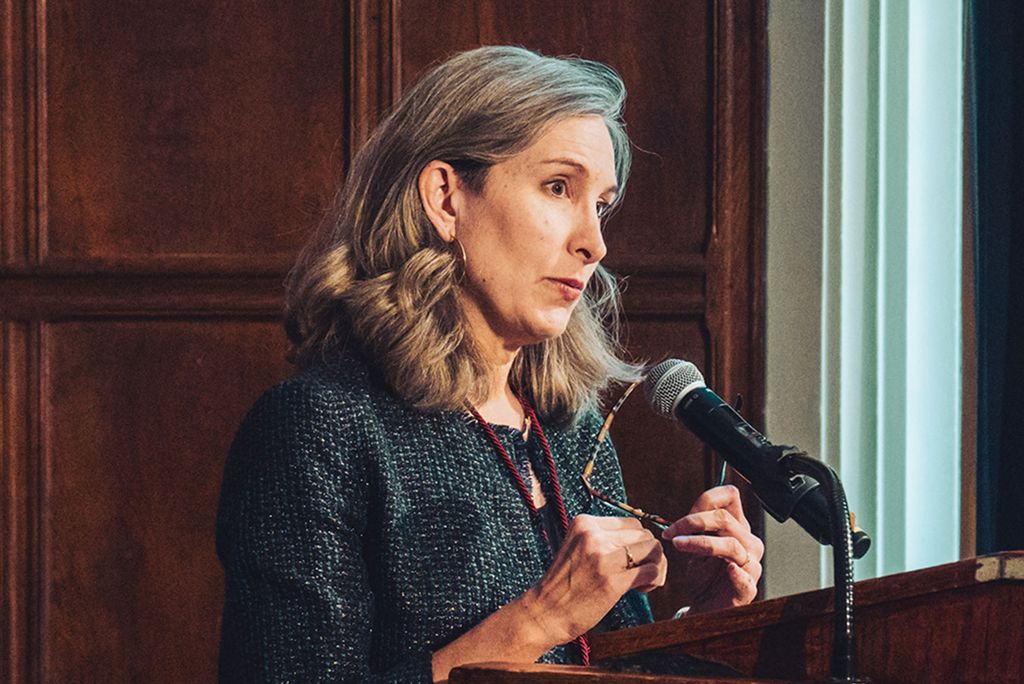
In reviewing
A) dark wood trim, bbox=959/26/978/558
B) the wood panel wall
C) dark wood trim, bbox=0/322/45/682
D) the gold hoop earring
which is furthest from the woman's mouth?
dark wood trim, bbox=0/322/45/682

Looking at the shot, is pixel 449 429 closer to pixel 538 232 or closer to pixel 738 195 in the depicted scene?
pixel 538 232

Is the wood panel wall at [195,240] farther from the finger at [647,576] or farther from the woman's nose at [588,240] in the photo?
the finger at [647,576]

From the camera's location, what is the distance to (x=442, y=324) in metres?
1.81

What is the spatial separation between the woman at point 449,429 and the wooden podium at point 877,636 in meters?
0.31

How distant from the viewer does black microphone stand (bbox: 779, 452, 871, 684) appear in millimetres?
1031

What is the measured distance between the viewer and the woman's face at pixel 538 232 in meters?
1.76

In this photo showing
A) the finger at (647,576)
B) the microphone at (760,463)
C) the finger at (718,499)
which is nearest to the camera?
the microphone at (760,463)

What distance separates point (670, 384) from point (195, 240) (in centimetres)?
198

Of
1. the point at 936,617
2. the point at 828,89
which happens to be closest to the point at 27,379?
the point at 828,89

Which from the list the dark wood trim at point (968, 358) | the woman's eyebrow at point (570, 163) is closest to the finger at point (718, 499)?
the woman's eyebrow at point (570, 163)

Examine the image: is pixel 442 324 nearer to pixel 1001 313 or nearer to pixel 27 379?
pixel 1001 313

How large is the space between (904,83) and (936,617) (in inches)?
82.9

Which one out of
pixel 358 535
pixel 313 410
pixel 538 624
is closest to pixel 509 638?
pixel 538 624

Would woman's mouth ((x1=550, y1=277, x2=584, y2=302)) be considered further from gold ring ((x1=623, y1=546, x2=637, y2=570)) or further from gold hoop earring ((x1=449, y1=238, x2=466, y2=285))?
gold ring ((x1=623, y1=546, x2=637, y2=570))
